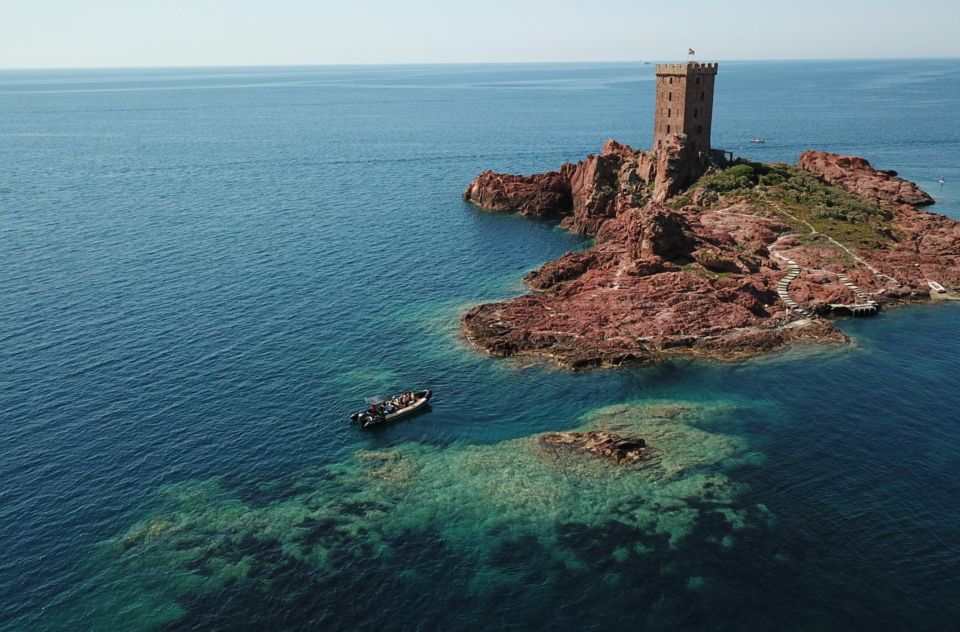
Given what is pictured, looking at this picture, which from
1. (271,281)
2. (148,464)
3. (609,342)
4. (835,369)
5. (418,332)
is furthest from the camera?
(271,281)

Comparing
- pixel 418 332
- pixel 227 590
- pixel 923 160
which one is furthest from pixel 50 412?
pixel 923 160

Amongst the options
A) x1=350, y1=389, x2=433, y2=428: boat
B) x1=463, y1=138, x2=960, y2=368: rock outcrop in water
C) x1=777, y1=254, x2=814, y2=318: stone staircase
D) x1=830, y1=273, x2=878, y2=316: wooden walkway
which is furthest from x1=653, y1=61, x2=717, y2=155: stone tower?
x1=350, y1=389, x2=433, y2=428: boat

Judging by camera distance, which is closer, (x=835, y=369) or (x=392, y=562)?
(x=392, y=562)

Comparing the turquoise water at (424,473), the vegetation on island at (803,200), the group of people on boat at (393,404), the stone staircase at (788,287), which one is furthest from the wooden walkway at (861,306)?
the group of people on boat at (393,404)

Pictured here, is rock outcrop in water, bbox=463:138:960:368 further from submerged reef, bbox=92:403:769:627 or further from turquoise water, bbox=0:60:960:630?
submerged reef, bbox=92:403:769:627

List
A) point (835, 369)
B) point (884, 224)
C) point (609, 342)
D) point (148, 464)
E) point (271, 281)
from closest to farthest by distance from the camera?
point (148, 464) → point (835, 369) → point (609, 342) → point (271, 281) → point (884, 224)

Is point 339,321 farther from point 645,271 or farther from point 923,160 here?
point 923,160
